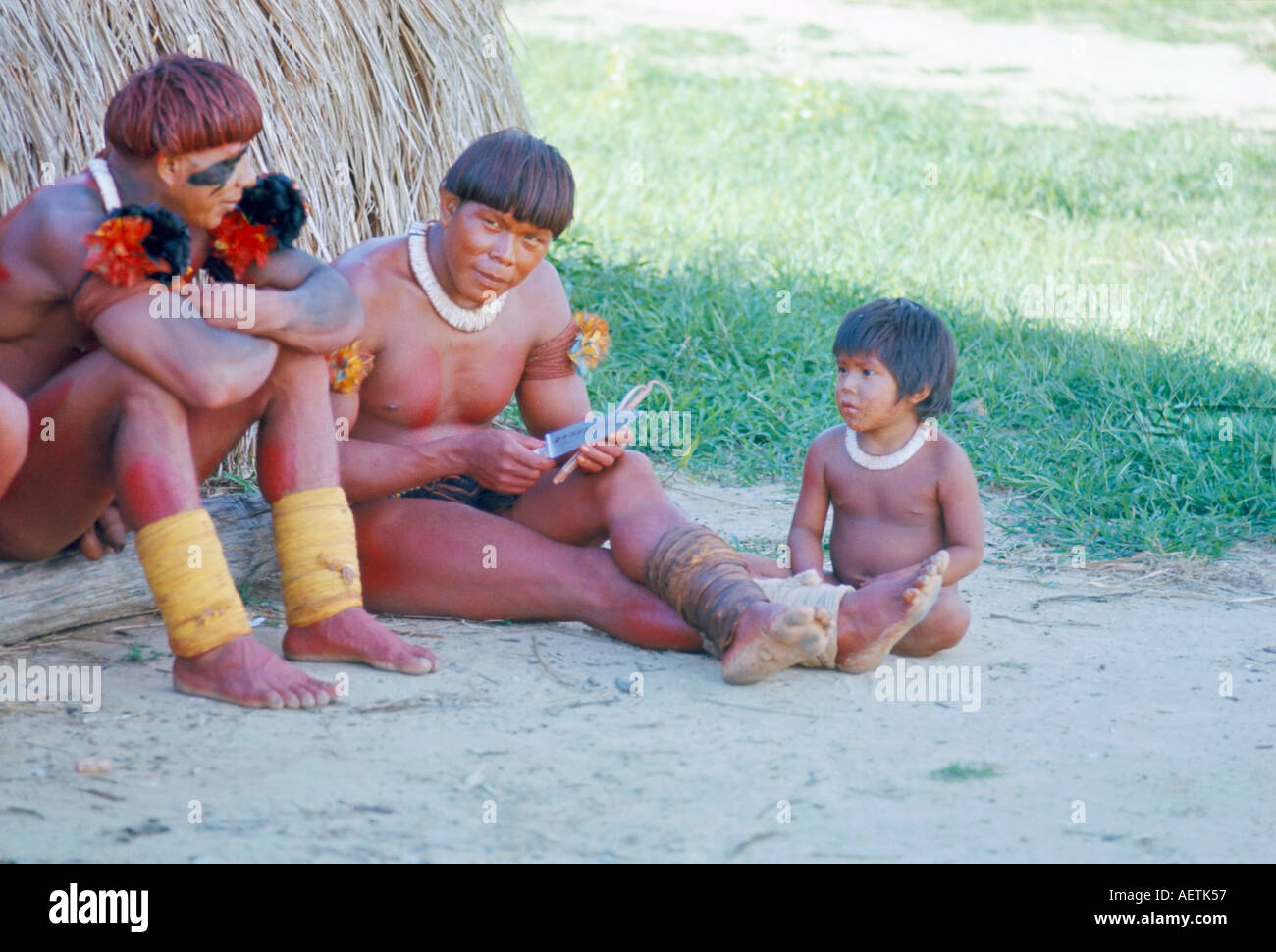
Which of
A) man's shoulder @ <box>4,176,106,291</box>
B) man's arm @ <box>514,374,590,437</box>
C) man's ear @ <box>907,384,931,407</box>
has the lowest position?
man's arm @ <box>514,374,590,437</box>

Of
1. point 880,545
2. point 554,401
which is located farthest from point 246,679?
point 880,545

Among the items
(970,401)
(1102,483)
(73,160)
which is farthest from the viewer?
(970,401)

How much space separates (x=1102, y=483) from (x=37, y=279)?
3189 millimetres

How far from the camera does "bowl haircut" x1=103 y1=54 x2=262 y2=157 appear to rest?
2961mm

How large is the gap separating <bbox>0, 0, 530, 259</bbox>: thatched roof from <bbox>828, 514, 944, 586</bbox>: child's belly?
1971 mm

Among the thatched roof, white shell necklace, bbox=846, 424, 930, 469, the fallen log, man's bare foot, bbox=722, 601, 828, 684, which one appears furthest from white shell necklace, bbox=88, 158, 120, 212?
white shell necklace, bbox=846, 424, 930, 469

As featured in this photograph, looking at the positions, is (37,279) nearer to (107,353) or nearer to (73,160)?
(107,353)

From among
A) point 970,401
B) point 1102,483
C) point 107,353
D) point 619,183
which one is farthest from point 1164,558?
point 619,183

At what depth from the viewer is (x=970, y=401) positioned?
537cm

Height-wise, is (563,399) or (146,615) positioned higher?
(563,399)

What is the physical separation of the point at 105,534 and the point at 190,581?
1.80 ft

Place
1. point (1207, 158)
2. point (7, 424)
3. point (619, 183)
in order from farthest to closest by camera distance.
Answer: point (1207, 158) < point (619, 183) < point (7, 424)

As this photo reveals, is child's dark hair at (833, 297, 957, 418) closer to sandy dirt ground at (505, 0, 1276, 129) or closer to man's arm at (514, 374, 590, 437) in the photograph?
man's arm at (514, 374, 590, 437)

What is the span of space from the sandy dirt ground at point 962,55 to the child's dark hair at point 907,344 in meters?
7.29
